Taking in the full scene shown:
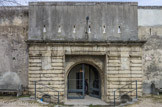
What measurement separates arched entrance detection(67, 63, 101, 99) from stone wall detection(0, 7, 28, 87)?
9.96ft

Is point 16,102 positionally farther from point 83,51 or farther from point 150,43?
point 150,43

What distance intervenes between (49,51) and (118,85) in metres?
4.67

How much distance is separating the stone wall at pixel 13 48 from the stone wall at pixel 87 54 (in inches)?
43.6

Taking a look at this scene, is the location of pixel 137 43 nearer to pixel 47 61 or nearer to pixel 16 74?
pixel 47 61

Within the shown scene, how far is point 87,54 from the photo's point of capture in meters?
9.70

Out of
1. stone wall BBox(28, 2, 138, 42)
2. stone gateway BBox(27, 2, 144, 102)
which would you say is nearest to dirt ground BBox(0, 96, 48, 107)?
stone gateway BBox(27, 2, 144, 102)

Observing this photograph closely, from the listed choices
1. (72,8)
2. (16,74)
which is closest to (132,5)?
(72,8)

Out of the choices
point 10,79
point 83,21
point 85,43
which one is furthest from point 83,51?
point 10,79

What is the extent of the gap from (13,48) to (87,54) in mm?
4880

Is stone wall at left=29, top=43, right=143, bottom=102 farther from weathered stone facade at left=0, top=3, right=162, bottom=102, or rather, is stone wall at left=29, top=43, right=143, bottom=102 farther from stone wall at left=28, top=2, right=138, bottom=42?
stone wall at left=28, top=2, right=138, bottom=42

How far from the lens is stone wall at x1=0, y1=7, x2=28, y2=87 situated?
10.3m

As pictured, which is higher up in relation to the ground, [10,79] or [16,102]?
[10,79]

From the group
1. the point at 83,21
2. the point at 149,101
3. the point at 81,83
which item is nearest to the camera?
the point at 149,101

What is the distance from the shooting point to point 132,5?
9.98 metres
